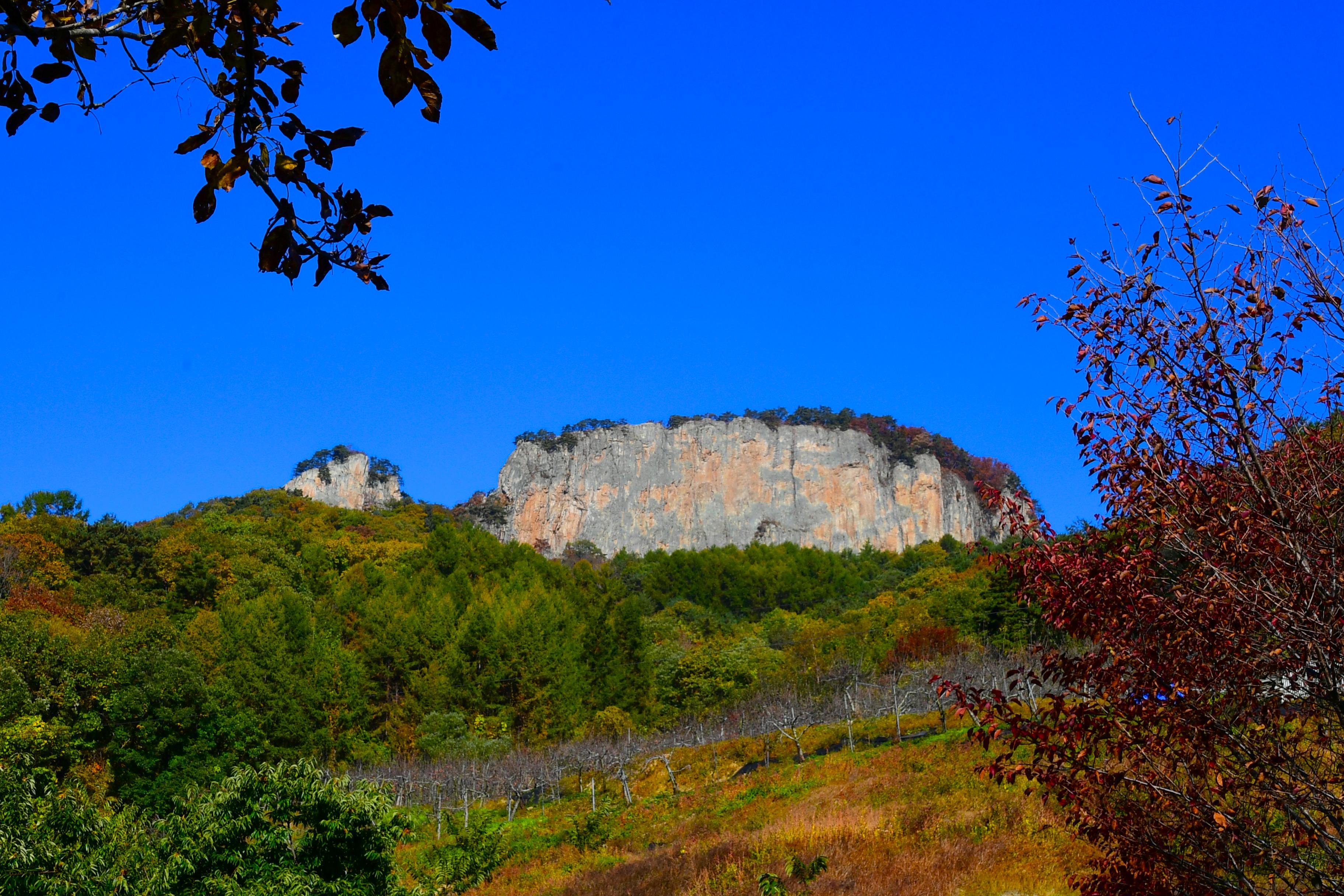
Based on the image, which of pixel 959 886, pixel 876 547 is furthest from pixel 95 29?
pixel 876 547

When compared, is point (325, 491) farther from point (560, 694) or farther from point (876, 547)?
point (560, 694)

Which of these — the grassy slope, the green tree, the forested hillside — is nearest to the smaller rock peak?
the forested hillside

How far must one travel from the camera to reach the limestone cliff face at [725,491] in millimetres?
98812

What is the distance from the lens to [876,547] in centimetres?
9744

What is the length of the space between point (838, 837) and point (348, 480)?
302 ft

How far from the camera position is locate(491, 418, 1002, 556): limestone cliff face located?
98.8 metres

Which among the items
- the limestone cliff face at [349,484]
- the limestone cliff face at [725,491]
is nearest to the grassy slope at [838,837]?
the limestone cliff face at [725,491]

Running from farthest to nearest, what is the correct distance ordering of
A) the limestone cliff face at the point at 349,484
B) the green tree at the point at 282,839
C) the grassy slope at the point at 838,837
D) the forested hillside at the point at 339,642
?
the limestone cliff face at the point at 349,484 < the forested hillside at the point at 339,642 < the grassy slope at the point at 838,837 < the green tree at the point at 282,839

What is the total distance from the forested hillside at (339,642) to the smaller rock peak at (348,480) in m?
37.3

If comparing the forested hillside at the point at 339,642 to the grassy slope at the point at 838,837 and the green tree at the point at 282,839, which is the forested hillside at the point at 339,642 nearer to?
the grassy slope at the point at 838,837

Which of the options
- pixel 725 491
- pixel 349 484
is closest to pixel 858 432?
pixel 725 491

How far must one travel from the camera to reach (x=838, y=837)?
1445cm

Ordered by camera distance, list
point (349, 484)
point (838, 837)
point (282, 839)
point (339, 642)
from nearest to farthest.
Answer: point (282, 839), point (838, 837), point (339, 642), point (349, 484)

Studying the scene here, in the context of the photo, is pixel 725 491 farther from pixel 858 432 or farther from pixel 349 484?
pixel 349 484
